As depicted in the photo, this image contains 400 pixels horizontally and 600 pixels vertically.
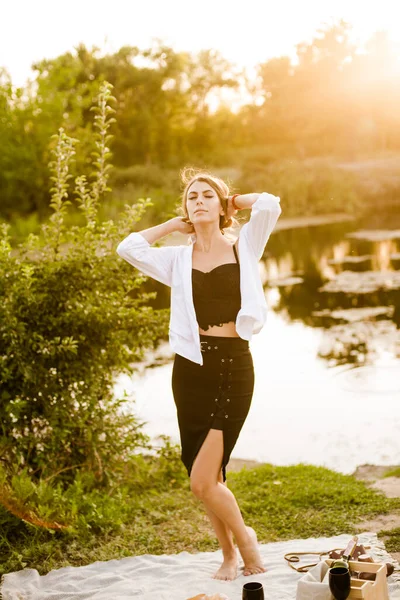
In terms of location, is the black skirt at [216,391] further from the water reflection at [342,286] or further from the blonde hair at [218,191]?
the water reflection at [342,286]

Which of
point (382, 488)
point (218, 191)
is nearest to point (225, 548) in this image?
point (218, 191)

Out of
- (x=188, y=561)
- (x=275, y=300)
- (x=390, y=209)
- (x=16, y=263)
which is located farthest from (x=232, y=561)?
(x=390, y=209)

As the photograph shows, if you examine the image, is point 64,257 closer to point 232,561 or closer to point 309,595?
point 232,561

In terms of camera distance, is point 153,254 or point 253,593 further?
point 153,254

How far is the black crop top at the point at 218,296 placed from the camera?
362cm

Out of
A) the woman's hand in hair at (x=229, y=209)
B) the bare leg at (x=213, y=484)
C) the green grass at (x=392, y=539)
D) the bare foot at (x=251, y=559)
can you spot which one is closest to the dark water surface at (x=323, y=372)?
the green grass at (x=392, y=539)

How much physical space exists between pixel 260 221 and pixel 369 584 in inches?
61.0

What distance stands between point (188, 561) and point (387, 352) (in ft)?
21.6

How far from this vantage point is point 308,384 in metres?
9.34

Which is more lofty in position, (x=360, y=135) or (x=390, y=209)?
(x=360, y=135)

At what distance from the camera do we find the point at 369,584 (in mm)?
2885

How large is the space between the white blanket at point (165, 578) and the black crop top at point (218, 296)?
3.80ft

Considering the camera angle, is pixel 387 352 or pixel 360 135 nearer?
pixel 387 352

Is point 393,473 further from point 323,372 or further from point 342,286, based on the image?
point 342,286
